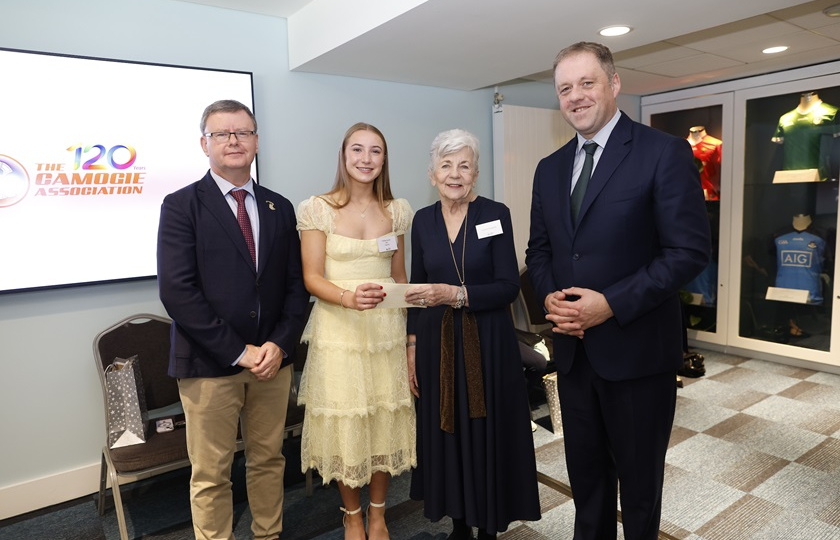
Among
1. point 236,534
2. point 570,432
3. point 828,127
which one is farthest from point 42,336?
point 828,127

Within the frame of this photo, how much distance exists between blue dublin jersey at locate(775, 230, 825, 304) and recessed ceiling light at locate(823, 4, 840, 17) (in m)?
2.09

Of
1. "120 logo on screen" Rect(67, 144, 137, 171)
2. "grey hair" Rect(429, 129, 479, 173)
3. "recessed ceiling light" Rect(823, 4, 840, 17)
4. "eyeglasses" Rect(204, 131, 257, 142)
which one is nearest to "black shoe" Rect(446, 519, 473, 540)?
"grey hair" Rect(429, 129, 479, 173)

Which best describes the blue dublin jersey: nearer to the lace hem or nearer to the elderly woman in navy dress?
the elderly woman in navy dress

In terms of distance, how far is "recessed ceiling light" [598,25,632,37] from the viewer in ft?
9.46

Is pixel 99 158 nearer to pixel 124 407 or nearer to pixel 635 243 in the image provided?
pixel 124 407

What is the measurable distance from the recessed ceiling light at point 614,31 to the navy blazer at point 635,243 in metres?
1.49

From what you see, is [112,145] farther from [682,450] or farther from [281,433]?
[682,450]

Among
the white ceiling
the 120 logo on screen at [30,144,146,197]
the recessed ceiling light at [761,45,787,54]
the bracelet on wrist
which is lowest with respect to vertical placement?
the bracelet on wrist

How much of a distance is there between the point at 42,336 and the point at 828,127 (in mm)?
5855

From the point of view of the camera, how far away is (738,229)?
16.7 ft

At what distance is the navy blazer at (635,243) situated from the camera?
5.05 ft

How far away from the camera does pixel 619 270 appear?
1.64 metres

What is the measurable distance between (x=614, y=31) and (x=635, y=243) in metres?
1.84

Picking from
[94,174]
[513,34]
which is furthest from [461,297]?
[94,174]
